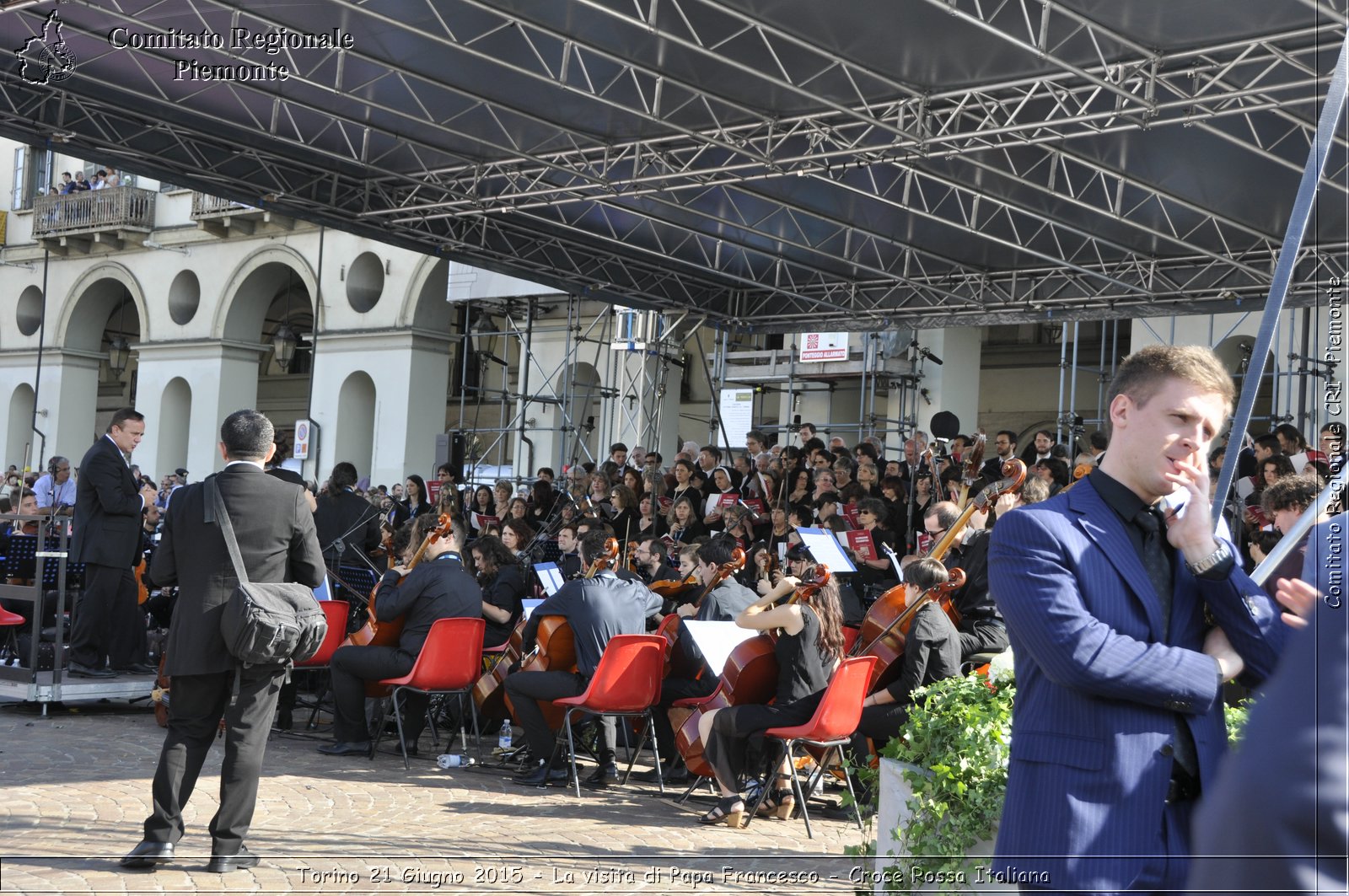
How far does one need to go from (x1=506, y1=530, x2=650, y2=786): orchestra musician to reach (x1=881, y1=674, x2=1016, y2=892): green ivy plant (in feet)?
13.2

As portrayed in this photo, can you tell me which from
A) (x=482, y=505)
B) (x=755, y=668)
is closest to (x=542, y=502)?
(x=482, y=505)

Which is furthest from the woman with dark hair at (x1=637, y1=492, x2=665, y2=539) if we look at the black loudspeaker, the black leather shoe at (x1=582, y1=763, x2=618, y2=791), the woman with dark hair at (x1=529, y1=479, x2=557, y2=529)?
the black leather shoe at (x1=582, y1=763, x2=618, y2=791)

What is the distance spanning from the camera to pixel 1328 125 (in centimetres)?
298

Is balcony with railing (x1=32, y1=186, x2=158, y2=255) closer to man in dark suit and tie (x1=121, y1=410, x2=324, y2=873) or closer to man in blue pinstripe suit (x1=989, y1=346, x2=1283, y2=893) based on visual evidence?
man in dark suit and tie (x1=121, y1=410, x2=324, y2=873)

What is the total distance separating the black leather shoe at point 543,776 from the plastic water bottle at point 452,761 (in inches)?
18.3

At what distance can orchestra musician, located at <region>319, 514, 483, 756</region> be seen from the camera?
8.95m

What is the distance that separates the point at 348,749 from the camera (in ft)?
29.9

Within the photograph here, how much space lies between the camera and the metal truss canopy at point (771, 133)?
391 inches

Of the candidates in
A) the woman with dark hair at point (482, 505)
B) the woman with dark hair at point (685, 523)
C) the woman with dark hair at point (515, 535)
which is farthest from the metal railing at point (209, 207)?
the woman with dark hair at point (515, 535)

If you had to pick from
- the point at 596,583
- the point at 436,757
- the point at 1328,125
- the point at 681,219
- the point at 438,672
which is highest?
the point at 681,219

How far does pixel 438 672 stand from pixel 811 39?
538 centimetres

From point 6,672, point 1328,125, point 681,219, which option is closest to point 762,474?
point 681,219

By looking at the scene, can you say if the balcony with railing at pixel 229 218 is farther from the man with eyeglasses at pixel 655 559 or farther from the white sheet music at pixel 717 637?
the white sheet music at pixel 717 637

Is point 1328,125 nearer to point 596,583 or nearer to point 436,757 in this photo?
point 596,583
